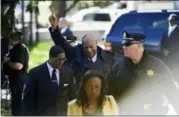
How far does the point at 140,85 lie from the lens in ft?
20.4

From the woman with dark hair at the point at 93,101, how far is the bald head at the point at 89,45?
1.55 metres

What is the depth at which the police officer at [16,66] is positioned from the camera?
912 centimetres

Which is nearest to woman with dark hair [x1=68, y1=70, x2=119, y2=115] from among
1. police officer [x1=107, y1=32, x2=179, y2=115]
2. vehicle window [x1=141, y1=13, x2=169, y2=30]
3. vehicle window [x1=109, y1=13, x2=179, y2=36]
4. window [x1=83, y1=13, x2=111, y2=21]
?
police officer [x1=107, y1=32, x2=179, y2=115]

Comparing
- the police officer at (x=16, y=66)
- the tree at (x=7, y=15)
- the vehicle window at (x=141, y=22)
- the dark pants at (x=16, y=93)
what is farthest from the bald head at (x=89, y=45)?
the vehicle window at (x=141, y=22)

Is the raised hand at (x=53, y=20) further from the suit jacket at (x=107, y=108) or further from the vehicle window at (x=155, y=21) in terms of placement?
the vehicle window at (x=155, y=21)

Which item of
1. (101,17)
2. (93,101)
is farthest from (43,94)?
(101,17)

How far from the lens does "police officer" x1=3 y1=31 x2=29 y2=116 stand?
9125 millimetres

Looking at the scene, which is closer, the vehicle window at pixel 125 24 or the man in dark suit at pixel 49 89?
the man in dark suit at pixel 49 89

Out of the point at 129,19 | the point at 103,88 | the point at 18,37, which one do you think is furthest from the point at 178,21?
the point at 103,88

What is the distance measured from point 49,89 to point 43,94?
9cm

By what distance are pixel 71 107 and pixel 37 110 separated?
2.94 ft

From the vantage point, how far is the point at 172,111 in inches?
259

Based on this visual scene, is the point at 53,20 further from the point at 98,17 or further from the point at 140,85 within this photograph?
the point at 98,17

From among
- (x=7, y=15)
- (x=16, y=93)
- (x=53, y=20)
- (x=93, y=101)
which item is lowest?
(x=16, y=93)
